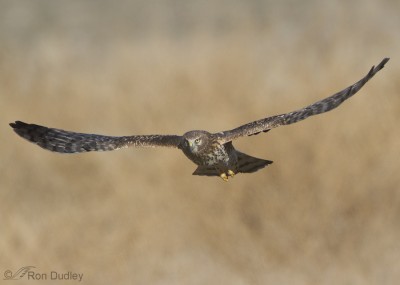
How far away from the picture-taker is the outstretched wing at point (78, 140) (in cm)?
2428

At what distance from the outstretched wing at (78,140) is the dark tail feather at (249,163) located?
1.14 m

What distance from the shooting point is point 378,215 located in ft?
98.4

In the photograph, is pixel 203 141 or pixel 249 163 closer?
pixel 203 141

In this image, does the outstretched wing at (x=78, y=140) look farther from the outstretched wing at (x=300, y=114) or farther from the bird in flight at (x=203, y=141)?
the outstretched wing at (x=300, y=114)

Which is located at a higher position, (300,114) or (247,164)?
(247,164)

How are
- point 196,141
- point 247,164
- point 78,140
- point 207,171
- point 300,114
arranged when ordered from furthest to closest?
1. point 247,164
2. point 78,140
3. point 207,171
4. point 196,141
5. point 300,114

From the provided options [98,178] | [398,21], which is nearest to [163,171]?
[98,178]

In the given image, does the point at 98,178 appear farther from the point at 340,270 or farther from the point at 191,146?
the point at 191,146

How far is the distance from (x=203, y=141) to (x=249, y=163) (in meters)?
1.39

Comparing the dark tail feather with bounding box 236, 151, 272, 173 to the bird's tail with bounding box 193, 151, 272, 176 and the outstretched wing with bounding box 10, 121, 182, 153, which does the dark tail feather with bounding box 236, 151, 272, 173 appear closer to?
the bird's tail with bounding box 193, 151, 272, 176

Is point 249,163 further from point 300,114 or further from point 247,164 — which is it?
point 300,114

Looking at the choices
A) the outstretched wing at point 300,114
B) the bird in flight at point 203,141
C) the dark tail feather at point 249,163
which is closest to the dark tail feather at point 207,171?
the bird in flight at point 203,141

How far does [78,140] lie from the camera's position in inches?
971

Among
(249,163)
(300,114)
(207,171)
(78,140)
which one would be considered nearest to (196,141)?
(207,171)
